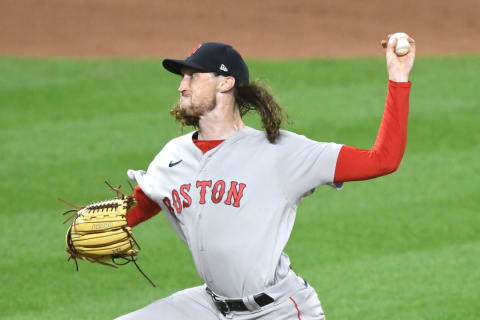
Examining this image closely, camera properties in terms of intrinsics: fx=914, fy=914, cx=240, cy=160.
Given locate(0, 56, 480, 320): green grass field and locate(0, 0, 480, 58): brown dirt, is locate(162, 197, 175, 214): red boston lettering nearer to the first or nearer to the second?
locate(0, 56, 480, 320): green grass field

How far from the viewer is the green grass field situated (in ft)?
21.4

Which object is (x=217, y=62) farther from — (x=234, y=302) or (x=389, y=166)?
(x=234, y=302)

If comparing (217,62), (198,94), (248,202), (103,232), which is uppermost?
(217,62)

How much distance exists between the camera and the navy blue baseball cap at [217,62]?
4.12 m

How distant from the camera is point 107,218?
429 cm

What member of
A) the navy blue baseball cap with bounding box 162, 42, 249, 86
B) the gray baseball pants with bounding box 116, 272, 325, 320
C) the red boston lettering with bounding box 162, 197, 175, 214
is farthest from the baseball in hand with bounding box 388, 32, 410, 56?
the red boston lettering with bounding box 162, 197, 175, 214

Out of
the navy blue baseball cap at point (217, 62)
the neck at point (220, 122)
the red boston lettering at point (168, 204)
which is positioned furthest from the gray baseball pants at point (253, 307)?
the navy blue baseball cap at point (217, 62)

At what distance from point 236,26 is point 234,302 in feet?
38.6

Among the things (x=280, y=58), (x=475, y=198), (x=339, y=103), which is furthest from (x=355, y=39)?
(x=475, y=198)

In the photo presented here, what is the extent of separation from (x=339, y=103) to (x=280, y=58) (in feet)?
8.81

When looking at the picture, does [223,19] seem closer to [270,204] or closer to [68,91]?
[68,91]

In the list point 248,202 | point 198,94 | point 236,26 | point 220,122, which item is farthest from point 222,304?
point 236,26

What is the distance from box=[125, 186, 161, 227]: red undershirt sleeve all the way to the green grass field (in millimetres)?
1854

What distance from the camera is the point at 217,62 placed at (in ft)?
13.6
